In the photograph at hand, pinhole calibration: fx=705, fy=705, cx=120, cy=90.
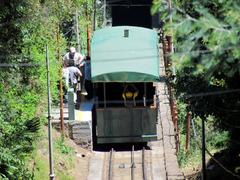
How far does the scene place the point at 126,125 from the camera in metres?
23.4

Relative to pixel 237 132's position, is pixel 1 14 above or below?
above

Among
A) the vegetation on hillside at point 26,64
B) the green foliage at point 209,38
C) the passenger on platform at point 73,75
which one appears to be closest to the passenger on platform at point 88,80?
the passenger on platform at point 73,75

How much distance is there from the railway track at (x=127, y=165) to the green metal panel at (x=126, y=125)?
1.51 feet

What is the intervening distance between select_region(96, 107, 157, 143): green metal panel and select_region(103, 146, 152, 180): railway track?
46cm

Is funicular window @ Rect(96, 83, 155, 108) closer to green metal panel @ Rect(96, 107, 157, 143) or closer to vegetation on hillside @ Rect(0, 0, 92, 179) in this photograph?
green metal panel @ Rect(96, 107, 157, 143)

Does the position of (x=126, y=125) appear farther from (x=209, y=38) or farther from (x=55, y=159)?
(x=209, y=38)

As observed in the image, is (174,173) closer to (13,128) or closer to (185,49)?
(13,128)

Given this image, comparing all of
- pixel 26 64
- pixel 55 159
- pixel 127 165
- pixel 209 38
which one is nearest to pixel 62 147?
pixel 55 159

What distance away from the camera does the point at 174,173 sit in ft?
65.7

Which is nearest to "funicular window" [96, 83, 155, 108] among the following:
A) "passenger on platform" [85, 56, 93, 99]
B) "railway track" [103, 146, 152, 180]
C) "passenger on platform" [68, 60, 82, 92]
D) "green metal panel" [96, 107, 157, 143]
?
"green metal panel" [96, 107, 157, 143]

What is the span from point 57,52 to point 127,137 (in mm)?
3713

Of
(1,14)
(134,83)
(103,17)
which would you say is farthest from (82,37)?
(1,14)

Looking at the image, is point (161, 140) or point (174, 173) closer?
point (174, 173)

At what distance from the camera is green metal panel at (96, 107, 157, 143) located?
23109 millimetres
